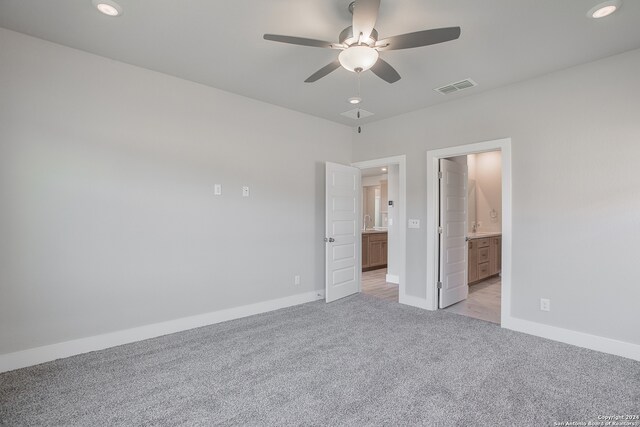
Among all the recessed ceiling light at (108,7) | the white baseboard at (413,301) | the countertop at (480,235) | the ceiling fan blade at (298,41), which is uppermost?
the recessed ceiling light at (108,7)

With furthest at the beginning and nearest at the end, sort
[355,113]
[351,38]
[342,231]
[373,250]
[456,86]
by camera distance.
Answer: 1. [373,250]
2. [342,231]
3. [355,113]
4. [456,86]
5. [351,38]

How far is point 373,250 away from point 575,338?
14.1 ft

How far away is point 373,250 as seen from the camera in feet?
23.5

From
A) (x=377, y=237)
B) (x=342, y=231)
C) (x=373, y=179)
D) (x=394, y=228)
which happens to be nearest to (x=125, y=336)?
(x=342, y=231)

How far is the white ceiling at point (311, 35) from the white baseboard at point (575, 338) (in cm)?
262

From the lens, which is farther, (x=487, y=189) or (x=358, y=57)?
(x=487, y=189)

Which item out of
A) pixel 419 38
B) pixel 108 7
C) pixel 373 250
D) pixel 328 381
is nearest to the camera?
pixel 419 38

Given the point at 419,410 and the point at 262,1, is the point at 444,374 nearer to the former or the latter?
the point at 419,410

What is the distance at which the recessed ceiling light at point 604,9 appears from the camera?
2143 mm

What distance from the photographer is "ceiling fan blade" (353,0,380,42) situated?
1.79 m

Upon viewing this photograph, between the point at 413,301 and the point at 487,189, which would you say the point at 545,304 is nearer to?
the point at 413,301

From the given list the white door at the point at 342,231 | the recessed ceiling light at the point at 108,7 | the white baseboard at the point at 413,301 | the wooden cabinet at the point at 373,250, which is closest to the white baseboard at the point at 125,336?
the white door at the point at 342,231

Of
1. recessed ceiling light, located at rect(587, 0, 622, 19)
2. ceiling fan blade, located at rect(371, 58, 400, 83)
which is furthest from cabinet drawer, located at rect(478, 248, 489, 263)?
ceiling fan blade, located at rect(371, 58, 400, 83)

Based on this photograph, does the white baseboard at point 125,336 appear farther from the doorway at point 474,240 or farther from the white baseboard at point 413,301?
the doorway at point 474,240
